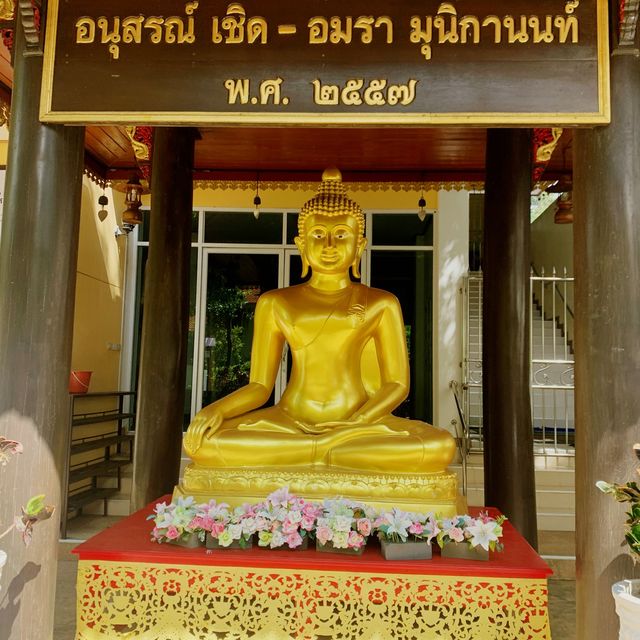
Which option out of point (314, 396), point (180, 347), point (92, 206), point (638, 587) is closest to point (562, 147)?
point (314, 396)

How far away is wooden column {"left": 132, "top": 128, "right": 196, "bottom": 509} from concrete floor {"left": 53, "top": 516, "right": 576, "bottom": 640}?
26.8 inches

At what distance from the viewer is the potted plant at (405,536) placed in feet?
8.77

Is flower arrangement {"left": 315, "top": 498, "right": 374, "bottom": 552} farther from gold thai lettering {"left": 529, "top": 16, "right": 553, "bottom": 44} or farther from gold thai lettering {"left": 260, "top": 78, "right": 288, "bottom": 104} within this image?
gold thai lettering {"left": 529, "top": 16, "right": 553, "bottom": 44}

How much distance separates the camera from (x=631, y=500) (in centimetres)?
212

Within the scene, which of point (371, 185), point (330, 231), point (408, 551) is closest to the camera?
point (408, 551)

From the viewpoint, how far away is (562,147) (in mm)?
5055

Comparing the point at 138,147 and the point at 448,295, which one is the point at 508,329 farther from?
the point at 448,295

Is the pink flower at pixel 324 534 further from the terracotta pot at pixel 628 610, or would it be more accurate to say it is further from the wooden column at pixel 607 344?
the terracotta pot at pixel 628 610

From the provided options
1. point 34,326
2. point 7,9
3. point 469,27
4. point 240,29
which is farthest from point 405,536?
point 7,9

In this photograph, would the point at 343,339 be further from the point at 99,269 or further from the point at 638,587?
the point at 99,269

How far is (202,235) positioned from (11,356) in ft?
19.7

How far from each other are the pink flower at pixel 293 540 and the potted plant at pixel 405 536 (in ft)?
1.07

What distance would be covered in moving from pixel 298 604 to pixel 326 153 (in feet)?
11.8

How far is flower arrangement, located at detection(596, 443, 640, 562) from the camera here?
208 cm
